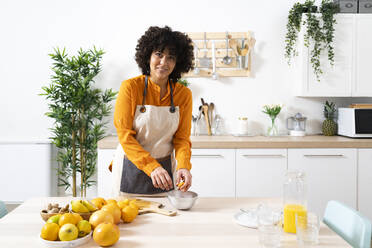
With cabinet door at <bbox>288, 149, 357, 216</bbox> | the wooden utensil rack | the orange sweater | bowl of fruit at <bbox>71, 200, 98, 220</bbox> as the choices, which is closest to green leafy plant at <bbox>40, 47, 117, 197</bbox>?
the wooden utensil rack

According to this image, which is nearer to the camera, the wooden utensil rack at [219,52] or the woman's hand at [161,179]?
the woman's hand at [161,179]

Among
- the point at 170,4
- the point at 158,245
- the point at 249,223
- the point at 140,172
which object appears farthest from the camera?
the point at 170,4

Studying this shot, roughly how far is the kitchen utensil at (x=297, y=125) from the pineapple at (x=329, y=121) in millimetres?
Answer: 218

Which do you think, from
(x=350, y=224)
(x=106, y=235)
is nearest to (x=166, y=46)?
(x=106, y=235)

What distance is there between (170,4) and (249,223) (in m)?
2.80

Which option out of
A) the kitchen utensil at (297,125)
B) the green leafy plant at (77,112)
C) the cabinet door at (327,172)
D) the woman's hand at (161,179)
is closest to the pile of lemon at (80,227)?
the woman's hand at (161,179)

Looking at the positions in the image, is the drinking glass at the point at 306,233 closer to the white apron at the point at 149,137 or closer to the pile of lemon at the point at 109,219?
the pile of lemon at the point at 109,219

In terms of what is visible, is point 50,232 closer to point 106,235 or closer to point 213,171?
point 106,235

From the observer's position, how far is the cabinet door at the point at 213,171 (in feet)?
9.75

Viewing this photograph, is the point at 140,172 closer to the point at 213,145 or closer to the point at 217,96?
the point at 213,145

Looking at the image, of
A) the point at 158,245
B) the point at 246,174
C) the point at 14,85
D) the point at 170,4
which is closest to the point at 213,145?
the point at 246,174

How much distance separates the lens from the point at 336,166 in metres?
2.97

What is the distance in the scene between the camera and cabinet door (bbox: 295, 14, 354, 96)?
3207 millimetres

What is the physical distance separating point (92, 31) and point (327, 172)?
8.89ft
